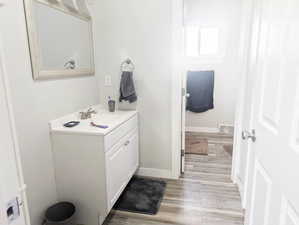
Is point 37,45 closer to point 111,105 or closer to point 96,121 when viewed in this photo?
point 96,121

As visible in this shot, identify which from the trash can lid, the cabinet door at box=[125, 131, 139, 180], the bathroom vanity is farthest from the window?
the trash can lid

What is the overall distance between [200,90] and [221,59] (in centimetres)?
70

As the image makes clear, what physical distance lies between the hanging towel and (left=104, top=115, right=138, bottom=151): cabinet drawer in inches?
78.7

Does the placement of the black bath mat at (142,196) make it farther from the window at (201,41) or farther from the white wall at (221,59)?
the window at (201,41)

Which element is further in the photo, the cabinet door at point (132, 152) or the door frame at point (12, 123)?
the cabinet door at point (132, 152)

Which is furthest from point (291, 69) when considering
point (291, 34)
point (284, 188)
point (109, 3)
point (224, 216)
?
point (109, 3)

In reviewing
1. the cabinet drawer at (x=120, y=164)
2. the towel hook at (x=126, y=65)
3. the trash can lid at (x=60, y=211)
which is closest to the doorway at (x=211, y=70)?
the cabinet drawer at (x=120, y=164)

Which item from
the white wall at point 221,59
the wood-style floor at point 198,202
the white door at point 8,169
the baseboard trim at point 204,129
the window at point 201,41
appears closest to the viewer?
the white door at point 8,169

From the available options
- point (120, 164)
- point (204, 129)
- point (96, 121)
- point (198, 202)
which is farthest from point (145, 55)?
point (204, 129)

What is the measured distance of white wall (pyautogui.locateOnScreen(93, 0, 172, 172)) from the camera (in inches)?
89.6

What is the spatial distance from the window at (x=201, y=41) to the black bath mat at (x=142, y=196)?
2.70 metres

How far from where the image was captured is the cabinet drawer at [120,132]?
1.72 meters

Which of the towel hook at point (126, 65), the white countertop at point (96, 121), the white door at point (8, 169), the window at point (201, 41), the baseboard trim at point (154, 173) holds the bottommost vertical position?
the baseboard trim at point (154, 173)

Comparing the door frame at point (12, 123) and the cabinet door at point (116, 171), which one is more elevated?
the door frame at point (12, 123)
